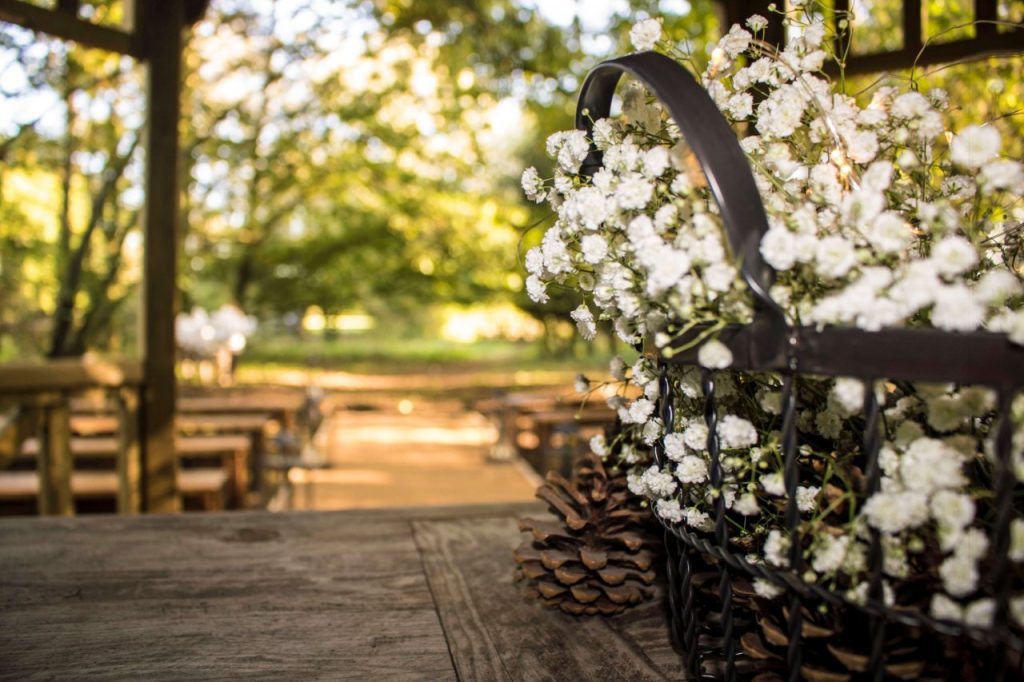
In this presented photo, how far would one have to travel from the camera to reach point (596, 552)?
106 cm

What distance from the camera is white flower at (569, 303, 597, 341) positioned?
0.88m

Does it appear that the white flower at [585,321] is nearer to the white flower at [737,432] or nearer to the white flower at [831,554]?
the white flower at [737,432]

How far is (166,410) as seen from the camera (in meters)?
2.94

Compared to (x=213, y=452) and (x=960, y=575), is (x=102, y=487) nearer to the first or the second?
(x=213, y=452)

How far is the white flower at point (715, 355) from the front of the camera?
642mm

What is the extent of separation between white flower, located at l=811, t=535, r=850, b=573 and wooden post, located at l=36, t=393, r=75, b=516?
275 cm

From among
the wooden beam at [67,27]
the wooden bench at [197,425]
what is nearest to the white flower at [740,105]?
the wooden beam at [67,27]

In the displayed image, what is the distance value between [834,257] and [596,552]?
23.2 inches

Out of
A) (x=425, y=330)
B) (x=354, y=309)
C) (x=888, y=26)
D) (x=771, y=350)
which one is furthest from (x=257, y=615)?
(x=425, y=330)

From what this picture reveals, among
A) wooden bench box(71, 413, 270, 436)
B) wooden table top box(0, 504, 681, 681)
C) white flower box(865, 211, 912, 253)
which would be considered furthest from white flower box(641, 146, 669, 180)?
wooden bench box(71, 413, 270, 436)

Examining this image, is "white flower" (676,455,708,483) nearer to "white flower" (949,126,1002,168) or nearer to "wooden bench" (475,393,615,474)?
"white flower" (949,126,1002,168)

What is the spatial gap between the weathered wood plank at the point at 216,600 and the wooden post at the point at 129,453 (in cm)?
148

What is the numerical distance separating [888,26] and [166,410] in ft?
12.9

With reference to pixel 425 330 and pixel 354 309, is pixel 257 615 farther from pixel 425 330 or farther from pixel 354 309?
pixel 425 330
